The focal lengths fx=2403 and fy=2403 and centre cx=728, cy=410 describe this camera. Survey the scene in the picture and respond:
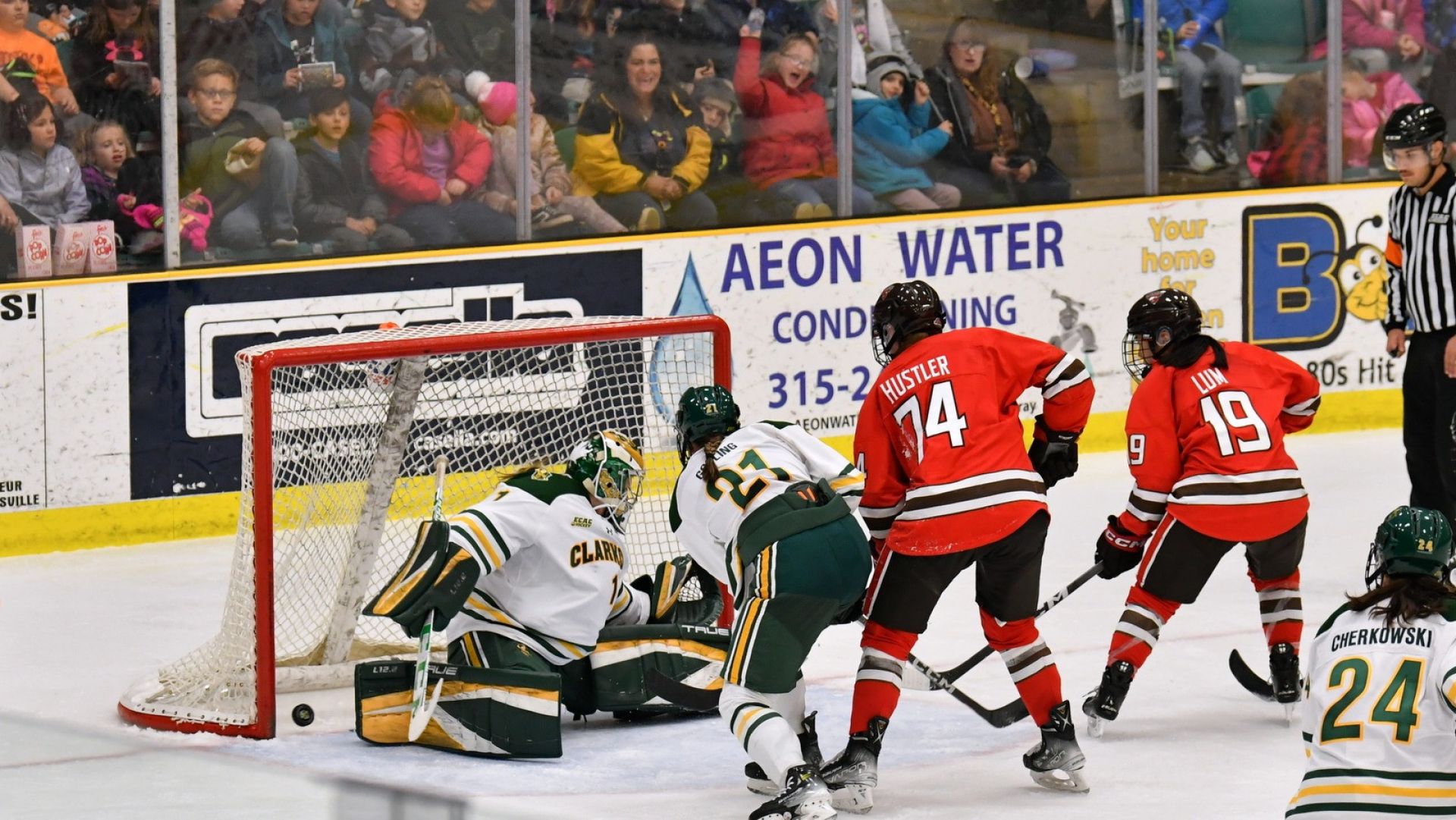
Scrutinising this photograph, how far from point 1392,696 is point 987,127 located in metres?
5.55

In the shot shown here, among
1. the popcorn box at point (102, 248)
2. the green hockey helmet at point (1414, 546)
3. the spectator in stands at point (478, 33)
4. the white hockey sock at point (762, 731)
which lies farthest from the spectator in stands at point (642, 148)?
the green hockey helmet at point (1414, 546)

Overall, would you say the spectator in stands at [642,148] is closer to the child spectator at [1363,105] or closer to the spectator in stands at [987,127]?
the spectator in stands at [987,127]

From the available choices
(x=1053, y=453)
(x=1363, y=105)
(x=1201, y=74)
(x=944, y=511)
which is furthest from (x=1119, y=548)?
(x=1363, y=105)

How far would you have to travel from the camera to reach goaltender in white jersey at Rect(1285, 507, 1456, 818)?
3.28 metres

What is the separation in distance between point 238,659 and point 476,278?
2.62 meters

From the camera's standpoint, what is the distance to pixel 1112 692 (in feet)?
16.5

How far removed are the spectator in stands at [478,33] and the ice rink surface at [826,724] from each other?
1.74 metres

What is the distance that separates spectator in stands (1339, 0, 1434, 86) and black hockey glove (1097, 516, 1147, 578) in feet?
15.7

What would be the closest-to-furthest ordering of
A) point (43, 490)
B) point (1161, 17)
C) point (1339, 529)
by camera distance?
point (43, 490) < point (1339, 529) < point (1161, 17)

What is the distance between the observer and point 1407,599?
334 centimetres

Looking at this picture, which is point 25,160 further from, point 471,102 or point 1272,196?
point 1272,196

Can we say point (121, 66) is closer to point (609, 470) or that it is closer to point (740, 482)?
point (609, 470)

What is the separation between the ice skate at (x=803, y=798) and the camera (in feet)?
14.0

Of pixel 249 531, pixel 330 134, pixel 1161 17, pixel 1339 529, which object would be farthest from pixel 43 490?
pixel 1161 17
